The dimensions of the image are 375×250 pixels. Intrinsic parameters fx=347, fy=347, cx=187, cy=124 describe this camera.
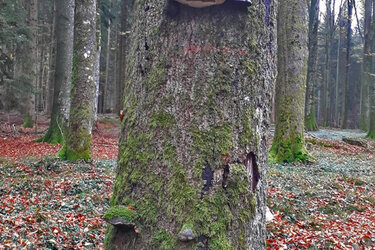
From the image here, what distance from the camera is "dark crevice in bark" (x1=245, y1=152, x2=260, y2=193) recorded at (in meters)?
1.90

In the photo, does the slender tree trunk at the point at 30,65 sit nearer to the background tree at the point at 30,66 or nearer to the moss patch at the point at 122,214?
the background tree at the point at 30,66

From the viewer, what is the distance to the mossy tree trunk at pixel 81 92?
903 cm

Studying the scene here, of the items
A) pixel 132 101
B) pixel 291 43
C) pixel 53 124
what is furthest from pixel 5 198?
pixel 291 43

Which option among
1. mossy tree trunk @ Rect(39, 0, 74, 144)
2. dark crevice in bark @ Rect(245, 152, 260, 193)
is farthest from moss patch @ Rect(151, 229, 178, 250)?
mossy tree trunk @ Rect(39, 0, 74, 144)

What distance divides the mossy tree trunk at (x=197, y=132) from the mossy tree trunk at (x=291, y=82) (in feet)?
29.7

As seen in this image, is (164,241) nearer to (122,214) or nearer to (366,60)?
(122,214)

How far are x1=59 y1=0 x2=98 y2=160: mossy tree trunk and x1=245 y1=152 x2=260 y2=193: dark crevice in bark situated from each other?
777cm

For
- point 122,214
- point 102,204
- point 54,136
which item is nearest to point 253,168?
point 122,214

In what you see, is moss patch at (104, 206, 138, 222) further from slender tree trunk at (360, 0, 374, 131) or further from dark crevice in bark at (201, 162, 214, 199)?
slender tree trunk at (360, 0, 374, 131)

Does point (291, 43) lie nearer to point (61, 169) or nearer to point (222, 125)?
point (61, 169)

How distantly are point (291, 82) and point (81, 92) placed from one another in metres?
6.15

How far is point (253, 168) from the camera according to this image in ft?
6.36

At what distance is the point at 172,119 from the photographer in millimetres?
1832

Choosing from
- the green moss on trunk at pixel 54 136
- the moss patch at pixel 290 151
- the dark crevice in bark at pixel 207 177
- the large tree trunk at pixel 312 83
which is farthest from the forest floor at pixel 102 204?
the large tree trunk at pixel 312 83
